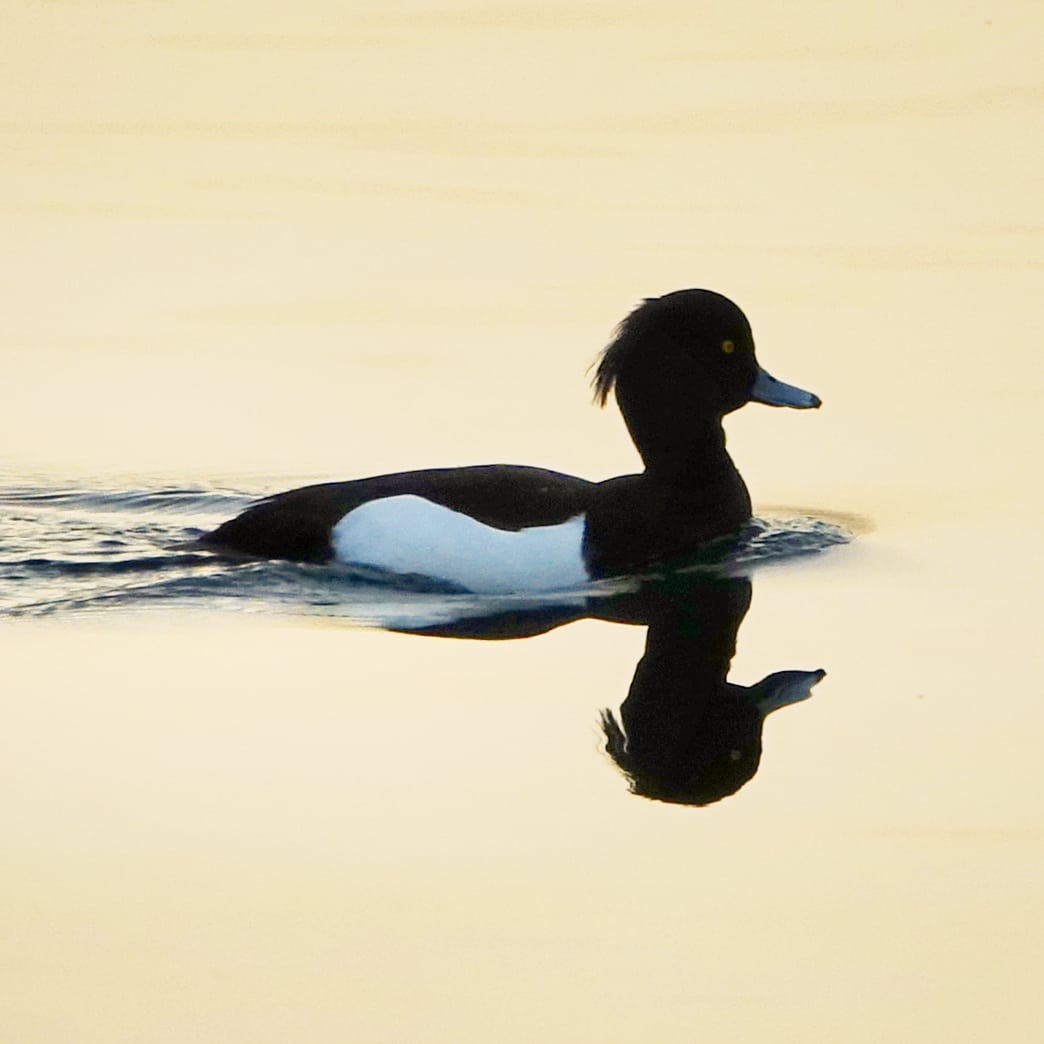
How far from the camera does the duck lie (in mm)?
7027

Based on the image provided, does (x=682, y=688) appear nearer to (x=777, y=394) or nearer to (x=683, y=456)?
(x=683, y=456)

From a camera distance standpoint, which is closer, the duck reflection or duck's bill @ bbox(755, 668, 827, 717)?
the duck reflection

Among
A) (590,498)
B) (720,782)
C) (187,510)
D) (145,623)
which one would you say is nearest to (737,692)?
(720,782)

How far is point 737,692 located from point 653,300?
210 centimetres

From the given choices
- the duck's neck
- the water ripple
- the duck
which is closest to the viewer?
the water ripple

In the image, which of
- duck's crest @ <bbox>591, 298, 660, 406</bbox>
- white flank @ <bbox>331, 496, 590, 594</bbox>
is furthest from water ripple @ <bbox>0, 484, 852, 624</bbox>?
duck's crest @ <bbox>591, 298, 660, 406</bbox>

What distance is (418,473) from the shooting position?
23.7 feet

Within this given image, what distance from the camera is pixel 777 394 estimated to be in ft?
25.6

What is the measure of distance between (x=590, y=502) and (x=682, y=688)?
1.25 meters

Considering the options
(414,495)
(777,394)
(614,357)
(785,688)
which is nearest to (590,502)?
(414,495)

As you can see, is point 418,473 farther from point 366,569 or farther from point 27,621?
point 27,621

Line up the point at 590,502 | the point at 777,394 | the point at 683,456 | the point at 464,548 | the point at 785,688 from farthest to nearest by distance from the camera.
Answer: the point at 777,394 < the point at 683,456 < the point at 590,502 < the point at 464,548 < the point at 785,688

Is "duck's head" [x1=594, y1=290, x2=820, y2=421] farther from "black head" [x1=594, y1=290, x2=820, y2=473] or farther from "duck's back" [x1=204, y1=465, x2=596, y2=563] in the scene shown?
"duck's back" [x1=204, y1=465, x2=596, y2=563]

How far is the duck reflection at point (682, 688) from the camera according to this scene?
17.7 ft
